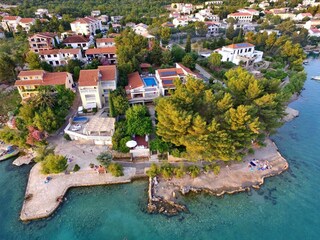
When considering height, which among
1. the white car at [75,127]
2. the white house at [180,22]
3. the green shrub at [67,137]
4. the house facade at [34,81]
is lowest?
the green shrub at [67,137]

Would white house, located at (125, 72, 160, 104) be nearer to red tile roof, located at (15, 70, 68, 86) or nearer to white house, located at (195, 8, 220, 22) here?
red tile roof, located at (15, 70, 68, 86)

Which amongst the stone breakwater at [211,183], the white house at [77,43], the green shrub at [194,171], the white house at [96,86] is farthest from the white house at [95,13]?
the green shrub at [194,171]

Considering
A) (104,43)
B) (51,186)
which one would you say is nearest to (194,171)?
(51,186)

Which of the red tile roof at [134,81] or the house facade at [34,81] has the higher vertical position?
the house facade at [34,81]

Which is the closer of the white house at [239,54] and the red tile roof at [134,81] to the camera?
the red tile roof at [134,81]

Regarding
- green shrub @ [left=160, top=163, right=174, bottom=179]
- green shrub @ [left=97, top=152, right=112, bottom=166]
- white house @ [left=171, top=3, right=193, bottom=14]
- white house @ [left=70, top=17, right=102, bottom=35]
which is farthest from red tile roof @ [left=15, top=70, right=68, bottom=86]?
white house @ [left=171, top=3, right=193, bottom=14]

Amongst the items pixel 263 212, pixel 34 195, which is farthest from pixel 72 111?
pixel 263 212

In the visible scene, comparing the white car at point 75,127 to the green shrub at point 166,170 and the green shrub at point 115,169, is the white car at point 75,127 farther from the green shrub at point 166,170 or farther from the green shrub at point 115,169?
the green shrub at point 166,170
